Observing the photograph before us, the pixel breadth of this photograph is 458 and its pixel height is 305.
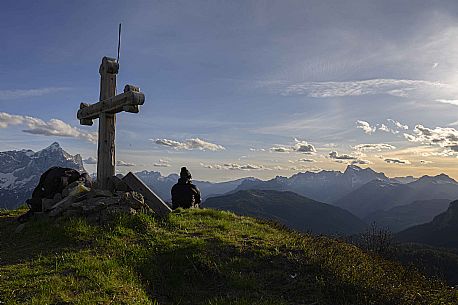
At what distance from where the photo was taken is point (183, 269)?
10273mm

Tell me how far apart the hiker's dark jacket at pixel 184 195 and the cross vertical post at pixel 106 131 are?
4.34m

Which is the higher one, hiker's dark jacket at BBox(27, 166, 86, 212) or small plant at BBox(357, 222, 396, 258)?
hiker's dark jacket at BBox(27, 166, 86, 212)

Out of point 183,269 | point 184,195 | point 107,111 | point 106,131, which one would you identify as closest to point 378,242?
point 184,195

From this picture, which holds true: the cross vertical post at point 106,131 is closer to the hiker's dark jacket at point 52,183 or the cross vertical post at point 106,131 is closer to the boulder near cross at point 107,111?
the boulder near cross at point 107,111

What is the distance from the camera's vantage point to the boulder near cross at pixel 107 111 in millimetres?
14922

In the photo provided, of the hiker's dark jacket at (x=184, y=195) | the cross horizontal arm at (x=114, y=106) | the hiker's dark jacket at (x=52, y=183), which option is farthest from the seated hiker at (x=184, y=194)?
the cross horizontal arm at (x=114, y=106)

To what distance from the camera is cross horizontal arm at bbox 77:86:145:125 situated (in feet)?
45.8

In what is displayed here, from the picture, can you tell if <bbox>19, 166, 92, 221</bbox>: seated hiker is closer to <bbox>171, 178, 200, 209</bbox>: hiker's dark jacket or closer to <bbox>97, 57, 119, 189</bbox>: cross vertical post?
<bbox>97, 57, 119, 189</bbox>: cross vertical post

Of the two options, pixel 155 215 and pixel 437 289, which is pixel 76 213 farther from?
pixel 437 289

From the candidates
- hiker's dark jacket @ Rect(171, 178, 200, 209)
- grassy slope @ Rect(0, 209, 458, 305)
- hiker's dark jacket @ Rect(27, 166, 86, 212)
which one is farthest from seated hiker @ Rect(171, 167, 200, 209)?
grassy slope @ Rect(0, 209, 458, 305)

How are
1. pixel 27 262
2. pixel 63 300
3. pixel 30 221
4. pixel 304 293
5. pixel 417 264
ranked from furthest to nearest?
1. pixel 30 221
2. pixel 417 264
3. pixel 27 262
4. pixel 304 293
5. pixel 63 300

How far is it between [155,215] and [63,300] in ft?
23.0

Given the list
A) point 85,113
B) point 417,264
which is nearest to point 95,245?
point 85,113

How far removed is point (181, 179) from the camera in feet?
64.9
